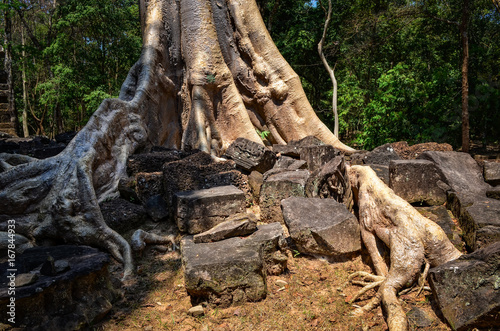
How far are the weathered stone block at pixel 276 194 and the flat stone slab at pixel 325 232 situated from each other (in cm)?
63

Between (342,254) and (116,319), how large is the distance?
81.2 inches

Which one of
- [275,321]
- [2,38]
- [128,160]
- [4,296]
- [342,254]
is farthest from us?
[2,38]

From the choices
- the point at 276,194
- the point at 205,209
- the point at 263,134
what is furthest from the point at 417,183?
the point at 263,134

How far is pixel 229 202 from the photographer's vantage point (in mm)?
3781

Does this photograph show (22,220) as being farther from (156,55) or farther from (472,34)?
(472,34)

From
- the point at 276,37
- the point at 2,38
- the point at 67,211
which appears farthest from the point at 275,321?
the point at 2,38

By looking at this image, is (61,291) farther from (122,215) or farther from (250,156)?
(250,156)

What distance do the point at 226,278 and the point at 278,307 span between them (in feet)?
1.55

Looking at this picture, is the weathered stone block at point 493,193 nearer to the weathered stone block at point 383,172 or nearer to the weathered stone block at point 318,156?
the weathered stone block at point 383,172

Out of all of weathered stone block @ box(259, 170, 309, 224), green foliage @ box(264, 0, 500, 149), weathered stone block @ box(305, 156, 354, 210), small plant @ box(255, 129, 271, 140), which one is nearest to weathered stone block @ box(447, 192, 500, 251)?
weathered stone block @ box(305, 156, 354, 210)

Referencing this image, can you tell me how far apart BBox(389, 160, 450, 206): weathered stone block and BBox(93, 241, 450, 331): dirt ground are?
3.92 feet

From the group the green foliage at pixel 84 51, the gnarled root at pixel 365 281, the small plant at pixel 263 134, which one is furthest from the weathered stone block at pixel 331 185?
the green foliage at pixel 84 51

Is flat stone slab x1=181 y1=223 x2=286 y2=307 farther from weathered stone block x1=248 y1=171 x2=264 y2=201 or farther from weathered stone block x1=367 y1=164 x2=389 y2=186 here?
weathered stone block x1=367 y1=164 x2=389 y2=186

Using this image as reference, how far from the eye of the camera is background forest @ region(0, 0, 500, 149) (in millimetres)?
8914
